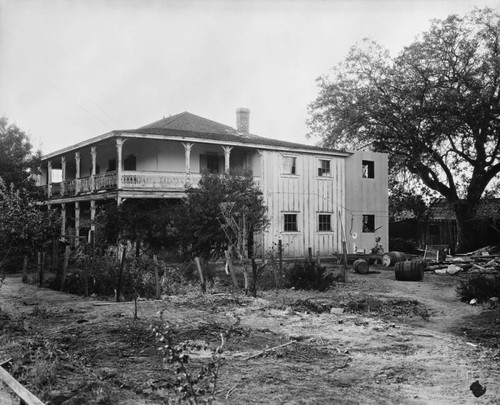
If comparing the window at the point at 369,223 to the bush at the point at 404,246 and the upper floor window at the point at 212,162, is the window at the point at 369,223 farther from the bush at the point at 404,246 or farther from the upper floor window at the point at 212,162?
the upper floor window at the point at 212,162

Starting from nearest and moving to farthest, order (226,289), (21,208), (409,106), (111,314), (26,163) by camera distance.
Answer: (111,314) → (21,208) → (226,289) → (26,163) → (409,106)

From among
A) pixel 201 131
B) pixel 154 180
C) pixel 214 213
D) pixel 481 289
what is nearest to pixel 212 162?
pixel 201 131

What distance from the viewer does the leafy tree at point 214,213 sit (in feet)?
57.0

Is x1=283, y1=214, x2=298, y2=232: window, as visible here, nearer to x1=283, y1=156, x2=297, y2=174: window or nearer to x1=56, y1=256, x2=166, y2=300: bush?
x1=283, y1=156, x2=297, y2=174: window

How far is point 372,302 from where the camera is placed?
42.2ft

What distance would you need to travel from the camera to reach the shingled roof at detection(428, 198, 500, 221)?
31.1 m

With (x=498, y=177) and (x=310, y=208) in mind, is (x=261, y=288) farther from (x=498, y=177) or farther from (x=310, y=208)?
(x=498, y=177)

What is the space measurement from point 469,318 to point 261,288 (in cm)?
588

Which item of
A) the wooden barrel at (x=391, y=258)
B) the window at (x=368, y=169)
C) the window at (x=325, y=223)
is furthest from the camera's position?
the window at (x=368, y=169)

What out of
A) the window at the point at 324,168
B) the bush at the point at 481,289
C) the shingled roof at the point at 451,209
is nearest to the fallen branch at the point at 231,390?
the bush at the point at 481,289

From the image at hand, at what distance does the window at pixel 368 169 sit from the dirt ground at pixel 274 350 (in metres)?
16.3

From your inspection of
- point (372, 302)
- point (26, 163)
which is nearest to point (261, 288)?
point (372, 302)

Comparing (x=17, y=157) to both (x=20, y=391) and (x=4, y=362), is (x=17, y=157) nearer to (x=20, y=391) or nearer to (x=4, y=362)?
(x=4, y=362)

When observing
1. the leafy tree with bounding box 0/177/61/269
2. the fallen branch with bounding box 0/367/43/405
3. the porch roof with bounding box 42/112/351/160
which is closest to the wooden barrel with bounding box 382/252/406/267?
the porch roof with bounding box 42/112/351/160
